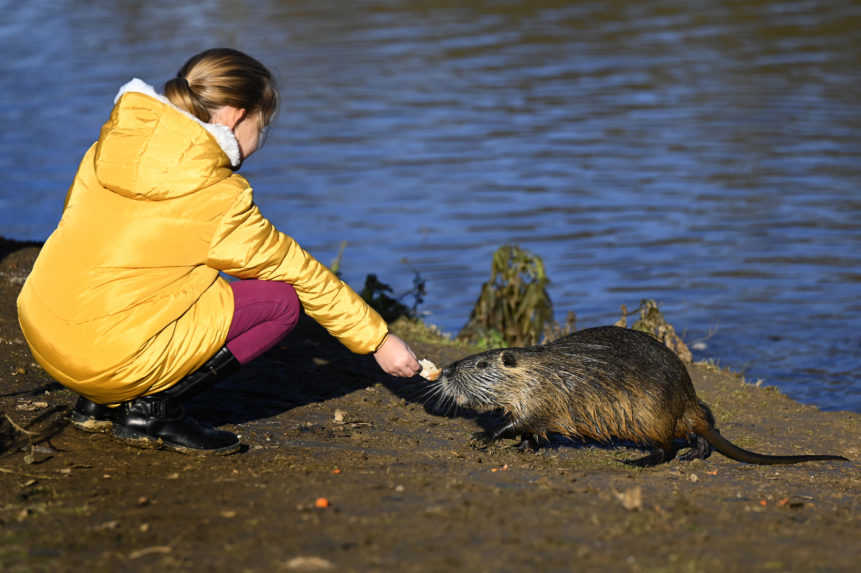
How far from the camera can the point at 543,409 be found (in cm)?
507

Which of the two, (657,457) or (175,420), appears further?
(657,457)

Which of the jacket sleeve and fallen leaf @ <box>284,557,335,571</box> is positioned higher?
the jacket sleeve

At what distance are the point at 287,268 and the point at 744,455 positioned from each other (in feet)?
7.55

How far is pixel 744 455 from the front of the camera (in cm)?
505

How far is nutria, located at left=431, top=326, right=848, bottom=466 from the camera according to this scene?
5.06 metres

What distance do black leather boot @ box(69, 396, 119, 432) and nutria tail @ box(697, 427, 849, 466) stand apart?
2.68m

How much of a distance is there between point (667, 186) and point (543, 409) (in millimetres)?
7186

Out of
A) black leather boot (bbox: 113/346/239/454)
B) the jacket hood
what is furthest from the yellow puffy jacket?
black leather boot (bbox: 113/346/239/454)

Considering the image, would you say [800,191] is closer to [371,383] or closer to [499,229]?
[499,229]

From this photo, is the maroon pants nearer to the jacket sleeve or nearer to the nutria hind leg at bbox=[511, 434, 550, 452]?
the jacket sleeve

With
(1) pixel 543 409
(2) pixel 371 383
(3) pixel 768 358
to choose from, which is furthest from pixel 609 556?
(3) pixel 768 358

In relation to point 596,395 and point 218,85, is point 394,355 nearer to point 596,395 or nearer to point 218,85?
point 596,395

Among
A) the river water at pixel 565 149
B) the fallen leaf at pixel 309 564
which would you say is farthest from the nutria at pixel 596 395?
the river water at pixel 565 149

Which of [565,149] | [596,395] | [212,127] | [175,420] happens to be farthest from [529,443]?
[565,149]
